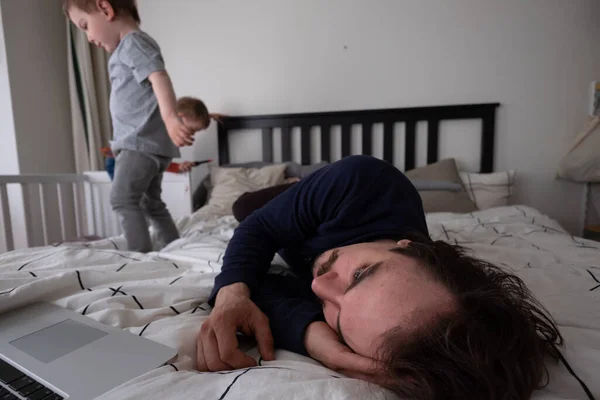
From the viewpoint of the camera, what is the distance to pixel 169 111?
106 centimetres

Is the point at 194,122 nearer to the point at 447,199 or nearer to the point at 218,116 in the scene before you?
the point at 218,116

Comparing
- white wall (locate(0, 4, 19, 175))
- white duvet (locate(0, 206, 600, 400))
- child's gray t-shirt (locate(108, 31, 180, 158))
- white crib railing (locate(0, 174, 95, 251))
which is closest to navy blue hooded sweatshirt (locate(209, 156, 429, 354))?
white duvet (locate(0, 206, 600, 400))

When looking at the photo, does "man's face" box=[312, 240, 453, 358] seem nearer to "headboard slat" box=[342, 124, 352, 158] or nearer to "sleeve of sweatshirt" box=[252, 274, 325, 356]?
"sleeve of sweatshirt" box=[252, 274, 325, 356]

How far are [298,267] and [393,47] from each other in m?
1.58

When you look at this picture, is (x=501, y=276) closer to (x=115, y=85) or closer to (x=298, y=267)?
(x=298, y=267)

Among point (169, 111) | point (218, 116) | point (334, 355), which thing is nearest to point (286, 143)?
point (218, 116)

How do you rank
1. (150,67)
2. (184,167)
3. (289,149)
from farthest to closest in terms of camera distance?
(289,149), (184,167), (150,67)

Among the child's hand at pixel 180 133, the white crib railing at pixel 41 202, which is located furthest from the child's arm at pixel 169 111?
the white crib railing at pixel 41 202

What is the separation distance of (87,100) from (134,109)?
116 centimetres

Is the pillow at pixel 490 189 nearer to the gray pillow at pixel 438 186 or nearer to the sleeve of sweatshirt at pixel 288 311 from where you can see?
the gray pillow at pixel 438 186

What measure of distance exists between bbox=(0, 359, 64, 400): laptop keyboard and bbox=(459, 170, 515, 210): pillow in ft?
5.64

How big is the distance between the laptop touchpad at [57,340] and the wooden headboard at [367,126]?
5.41 feet

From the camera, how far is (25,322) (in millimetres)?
512

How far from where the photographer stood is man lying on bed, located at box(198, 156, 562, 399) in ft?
1.18
